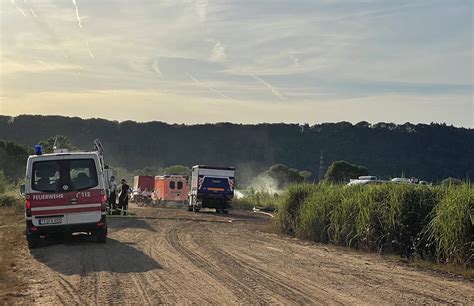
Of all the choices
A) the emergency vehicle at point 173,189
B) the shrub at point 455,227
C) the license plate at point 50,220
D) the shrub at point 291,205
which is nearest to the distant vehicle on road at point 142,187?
the emergency vehicle at point 173,189

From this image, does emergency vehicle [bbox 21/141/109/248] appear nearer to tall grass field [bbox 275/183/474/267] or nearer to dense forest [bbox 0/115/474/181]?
tall grass field [bbox 275/183/474/267]

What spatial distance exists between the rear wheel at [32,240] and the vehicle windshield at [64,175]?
1255 mm

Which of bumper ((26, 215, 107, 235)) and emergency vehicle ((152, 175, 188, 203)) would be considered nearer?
bumper ((26, 215, 107, 235))

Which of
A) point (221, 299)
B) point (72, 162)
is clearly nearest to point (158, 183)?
point (72, 162)

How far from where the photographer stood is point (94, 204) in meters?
16.1

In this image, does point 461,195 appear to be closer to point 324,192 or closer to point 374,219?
point 374,219

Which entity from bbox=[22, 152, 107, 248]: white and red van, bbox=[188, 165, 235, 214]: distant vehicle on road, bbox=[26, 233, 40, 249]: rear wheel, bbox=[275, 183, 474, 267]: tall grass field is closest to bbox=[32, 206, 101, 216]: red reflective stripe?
bbox=[22, 152, 107, 248]: white and red van

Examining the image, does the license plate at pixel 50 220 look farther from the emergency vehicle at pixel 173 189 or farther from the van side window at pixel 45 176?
the emergency vehicle at pixel 173 189

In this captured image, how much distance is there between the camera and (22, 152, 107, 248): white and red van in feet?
51.6

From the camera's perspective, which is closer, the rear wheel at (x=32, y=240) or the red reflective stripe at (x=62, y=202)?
the red reflective stripe at (x=62, y=202)

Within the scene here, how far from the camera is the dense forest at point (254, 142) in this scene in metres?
79.4

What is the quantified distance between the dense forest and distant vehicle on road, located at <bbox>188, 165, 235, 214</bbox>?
32.7 m

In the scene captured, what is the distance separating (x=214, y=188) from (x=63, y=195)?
81.3 feet

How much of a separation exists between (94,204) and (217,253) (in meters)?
3.69
